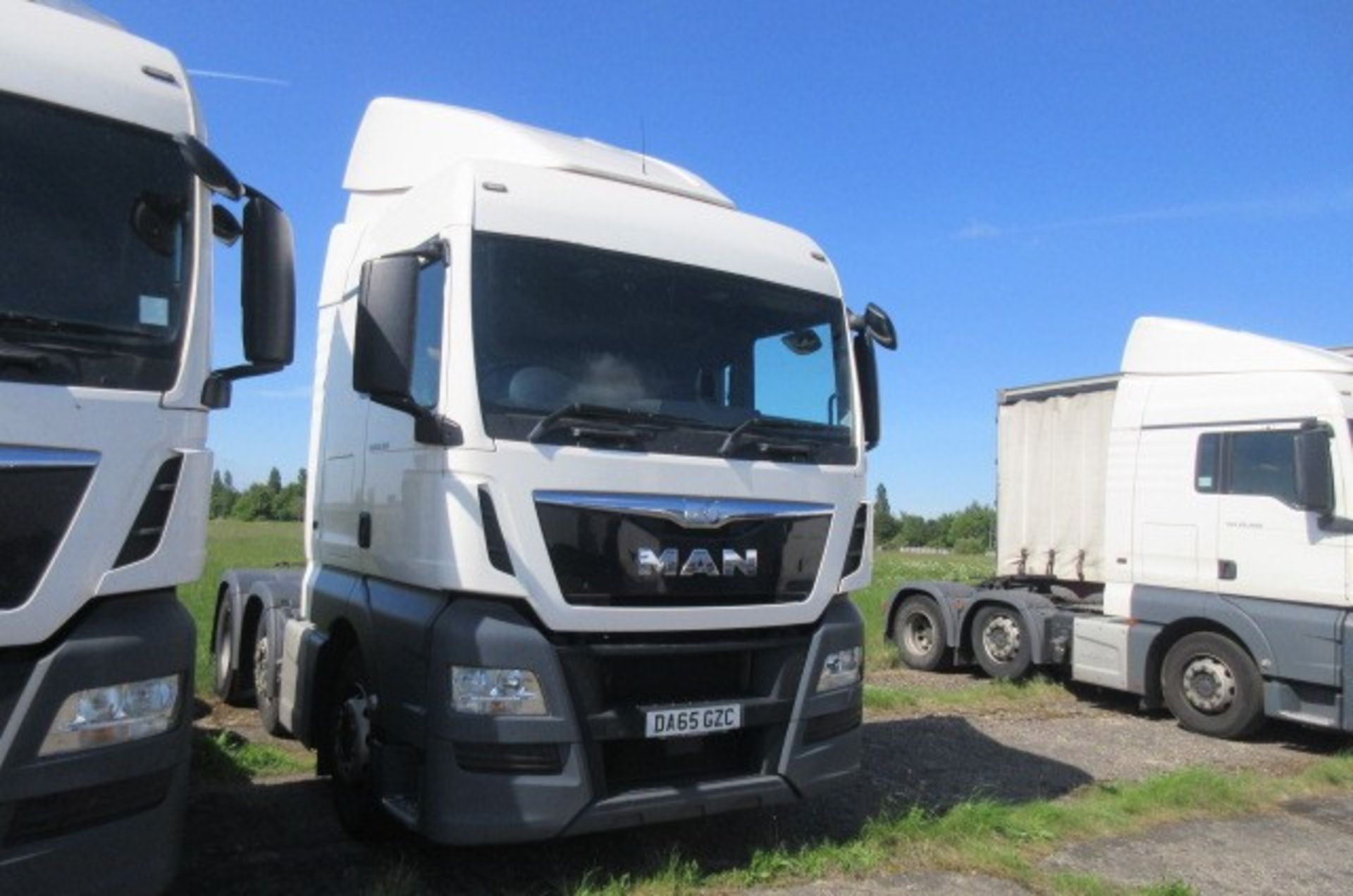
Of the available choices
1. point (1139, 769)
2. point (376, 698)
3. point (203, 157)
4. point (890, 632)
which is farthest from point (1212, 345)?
point (203, 157)

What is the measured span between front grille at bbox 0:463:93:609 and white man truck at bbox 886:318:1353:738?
8.23 meters

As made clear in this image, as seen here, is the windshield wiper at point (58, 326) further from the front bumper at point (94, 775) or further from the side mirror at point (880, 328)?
the side mirror at point (880, 328)

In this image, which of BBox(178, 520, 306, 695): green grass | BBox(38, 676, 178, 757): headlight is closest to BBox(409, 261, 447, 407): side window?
BBox(178, 520, 306, 695): green grass

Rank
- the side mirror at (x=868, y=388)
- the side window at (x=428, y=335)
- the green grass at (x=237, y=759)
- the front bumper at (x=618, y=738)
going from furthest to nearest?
1. the green grass at (x=237, y=759)
2. the side mirror at (x=868, y=388)
3. the side window at (x=428, y=335)
4. the front bumper at (x=618, y=738)

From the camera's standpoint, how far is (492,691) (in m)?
4.01

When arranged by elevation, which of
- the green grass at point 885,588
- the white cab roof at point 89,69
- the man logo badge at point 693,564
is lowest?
the green grass at point 885,588

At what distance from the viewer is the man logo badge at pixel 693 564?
14.1 ft

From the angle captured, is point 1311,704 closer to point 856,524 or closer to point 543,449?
point 856,524

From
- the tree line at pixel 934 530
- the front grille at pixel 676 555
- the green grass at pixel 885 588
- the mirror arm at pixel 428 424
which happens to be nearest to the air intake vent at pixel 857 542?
the front grille at pixel 676 555

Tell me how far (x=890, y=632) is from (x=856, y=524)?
25.3 feet

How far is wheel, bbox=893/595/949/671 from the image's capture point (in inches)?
454

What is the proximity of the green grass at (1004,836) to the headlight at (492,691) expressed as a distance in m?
0.90

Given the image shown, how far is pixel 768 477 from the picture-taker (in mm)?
4641

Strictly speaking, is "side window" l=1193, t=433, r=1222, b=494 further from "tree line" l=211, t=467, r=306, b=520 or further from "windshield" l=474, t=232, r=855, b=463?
"tree line" l=211, t=467, r=306, b=520
